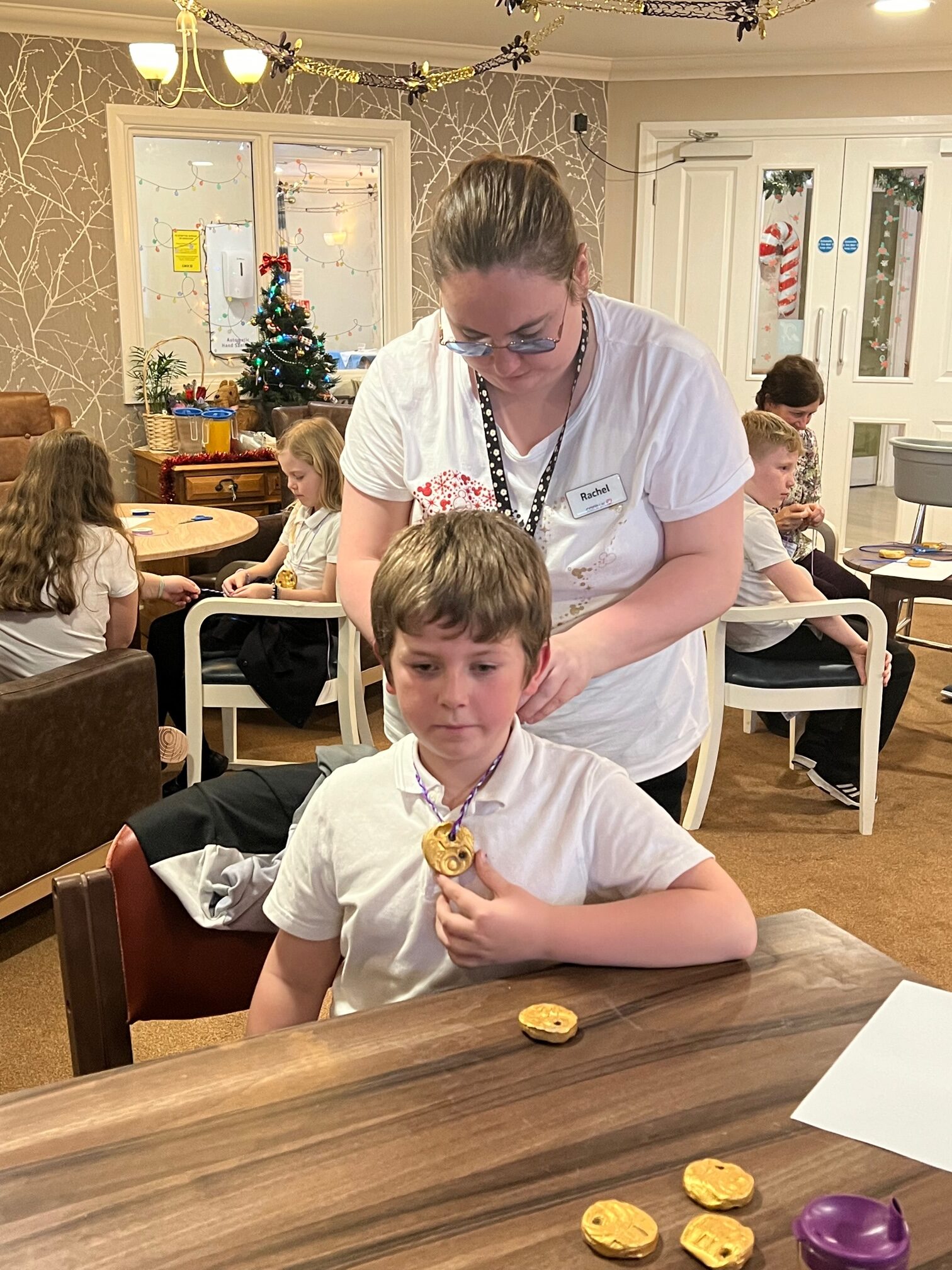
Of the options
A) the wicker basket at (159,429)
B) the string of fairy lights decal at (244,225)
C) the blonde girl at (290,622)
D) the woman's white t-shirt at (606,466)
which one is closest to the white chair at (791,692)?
the blonde girl at (290,622)

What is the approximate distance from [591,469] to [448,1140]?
90 centimetres

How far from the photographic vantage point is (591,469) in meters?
1.58

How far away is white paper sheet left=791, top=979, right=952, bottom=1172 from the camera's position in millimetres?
930

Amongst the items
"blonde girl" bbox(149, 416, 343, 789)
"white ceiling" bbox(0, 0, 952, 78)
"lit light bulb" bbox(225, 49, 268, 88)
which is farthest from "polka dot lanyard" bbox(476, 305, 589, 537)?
"white ceiling" bbox(0, 0, 952, 78)

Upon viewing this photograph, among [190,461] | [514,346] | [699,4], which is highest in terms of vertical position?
[699,4]

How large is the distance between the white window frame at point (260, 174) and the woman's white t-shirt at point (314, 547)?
2.74 m

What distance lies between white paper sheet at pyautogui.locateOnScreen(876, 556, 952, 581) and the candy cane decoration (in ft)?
10.3

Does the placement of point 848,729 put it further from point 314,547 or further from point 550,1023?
point 550,1023

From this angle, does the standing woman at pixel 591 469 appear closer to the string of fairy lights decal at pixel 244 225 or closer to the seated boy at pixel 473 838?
the seated boy at pixel 473 838

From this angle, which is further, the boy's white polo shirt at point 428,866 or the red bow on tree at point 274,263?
the red bow on tree at point 274,263

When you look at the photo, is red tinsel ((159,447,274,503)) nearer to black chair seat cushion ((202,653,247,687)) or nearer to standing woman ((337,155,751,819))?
black chair seat cushion ((202,653,247,687))

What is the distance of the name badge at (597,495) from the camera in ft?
5.15

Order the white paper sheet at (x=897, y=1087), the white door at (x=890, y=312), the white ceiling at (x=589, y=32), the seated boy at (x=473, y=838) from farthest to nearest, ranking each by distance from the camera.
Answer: the white door at (x=890, y=312)
the white ceiling at (x=589, y=32)
the seated boy at (x=473, y=838)
the white paper sheet at (x=897, y=1087)

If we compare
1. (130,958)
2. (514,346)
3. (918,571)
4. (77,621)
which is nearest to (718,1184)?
(130,958)
